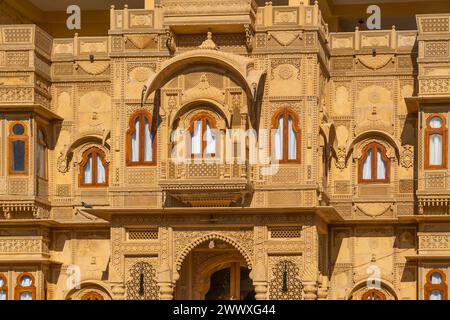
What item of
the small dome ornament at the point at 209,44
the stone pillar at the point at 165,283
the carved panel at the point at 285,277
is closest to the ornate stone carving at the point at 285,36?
the small dome ornament at the point at 209,44

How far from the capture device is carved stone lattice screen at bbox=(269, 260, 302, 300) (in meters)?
41.2

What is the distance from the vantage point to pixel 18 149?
1713 inches

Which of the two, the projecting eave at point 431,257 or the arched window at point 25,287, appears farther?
the arched window at point 25,287

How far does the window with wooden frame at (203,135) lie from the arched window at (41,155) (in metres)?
4.54

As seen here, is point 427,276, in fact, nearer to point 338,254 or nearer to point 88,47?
point 338,254

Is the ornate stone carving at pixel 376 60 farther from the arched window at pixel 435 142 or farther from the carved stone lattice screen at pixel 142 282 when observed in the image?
the carved stone lattice screen at pixel 142 282

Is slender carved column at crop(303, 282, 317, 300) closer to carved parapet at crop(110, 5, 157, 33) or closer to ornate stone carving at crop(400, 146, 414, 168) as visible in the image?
ornate stone carving at crop(400, 146, 414, 168)

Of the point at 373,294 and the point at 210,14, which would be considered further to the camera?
the point at 373,294

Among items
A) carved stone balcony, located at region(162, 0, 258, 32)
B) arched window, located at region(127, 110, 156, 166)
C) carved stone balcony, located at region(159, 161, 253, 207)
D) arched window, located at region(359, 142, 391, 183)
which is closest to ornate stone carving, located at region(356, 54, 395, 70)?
arched window, located at region(359, 142, 391, 183)

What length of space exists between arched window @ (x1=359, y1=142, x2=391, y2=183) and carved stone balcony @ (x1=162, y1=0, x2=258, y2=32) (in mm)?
4835

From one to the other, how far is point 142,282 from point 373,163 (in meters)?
6.97

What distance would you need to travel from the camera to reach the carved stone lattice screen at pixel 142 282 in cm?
4184

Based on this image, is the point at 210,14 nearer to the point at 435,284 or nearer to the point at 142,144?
the point at 142,144

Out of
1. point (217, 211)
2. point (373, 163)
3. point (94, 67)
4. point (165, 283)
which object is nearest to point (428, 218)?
point (373, 163)
